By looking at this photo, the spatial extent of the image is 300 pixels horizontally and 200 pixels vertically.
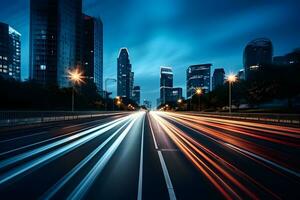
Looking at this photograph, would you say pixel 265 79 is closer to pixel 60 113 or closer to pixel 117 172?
pixel 60 113

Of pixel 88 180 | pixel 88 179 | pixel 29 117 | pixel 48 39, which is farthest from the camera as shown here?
pixel 48 39

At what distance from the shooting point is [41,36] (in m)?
160

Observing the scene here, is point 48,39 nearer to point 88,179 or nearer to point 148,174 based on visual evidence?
point 148,174

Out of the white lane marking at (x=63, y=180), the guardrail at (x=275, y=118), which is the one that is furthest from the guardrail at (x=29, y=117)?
the guardrail at (x=275, y=118)

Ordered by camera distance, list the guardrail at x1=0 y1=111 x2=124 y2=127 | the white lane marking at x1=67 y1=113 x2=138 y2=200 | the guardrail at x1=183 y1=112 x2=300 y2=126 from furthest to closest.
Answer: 1. the guardrail at x1=183 y1=112 x2=300 y2=126
2. the guardrail at x1=0 y1=111 x2=124 y2=127
3. the white lane marking at x1=67 y1=113 x2=138 y2=200

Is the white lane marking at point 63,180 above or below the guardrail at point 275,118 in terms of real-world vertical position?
below

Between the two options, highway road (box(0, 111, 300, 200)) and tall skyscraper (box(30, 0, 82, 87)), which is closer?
highway road (box(0, 111, 300, 200))

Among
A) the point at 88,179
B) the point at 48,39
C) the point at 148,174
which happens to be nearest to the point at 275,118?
the point at 148,174

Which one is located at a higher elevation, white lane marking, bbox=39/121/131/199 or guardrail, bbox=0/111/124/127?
guardrail, bbox=0/111/124/127

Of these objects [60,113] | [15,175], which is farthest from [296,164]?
[60,113]

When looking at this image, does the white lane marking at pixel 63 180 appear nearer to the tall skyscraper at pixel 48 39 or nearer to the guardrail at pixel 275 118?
the guardrail at pixel 275 118

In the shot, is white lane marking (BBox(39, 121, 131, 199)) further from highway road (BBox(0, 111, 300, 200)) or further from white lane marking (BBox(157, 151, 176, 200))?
white lane marking (BBox(157, 151, 176, 200))

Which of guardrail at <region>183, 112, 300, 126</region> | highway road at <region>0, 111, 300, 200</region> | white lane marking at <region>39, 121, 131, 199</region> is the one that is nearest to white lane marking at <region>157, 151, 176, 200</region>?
highway road at <region>0, 111, 300, 200</region>

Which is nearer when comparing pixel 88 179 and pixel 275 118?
pixel 88 179
